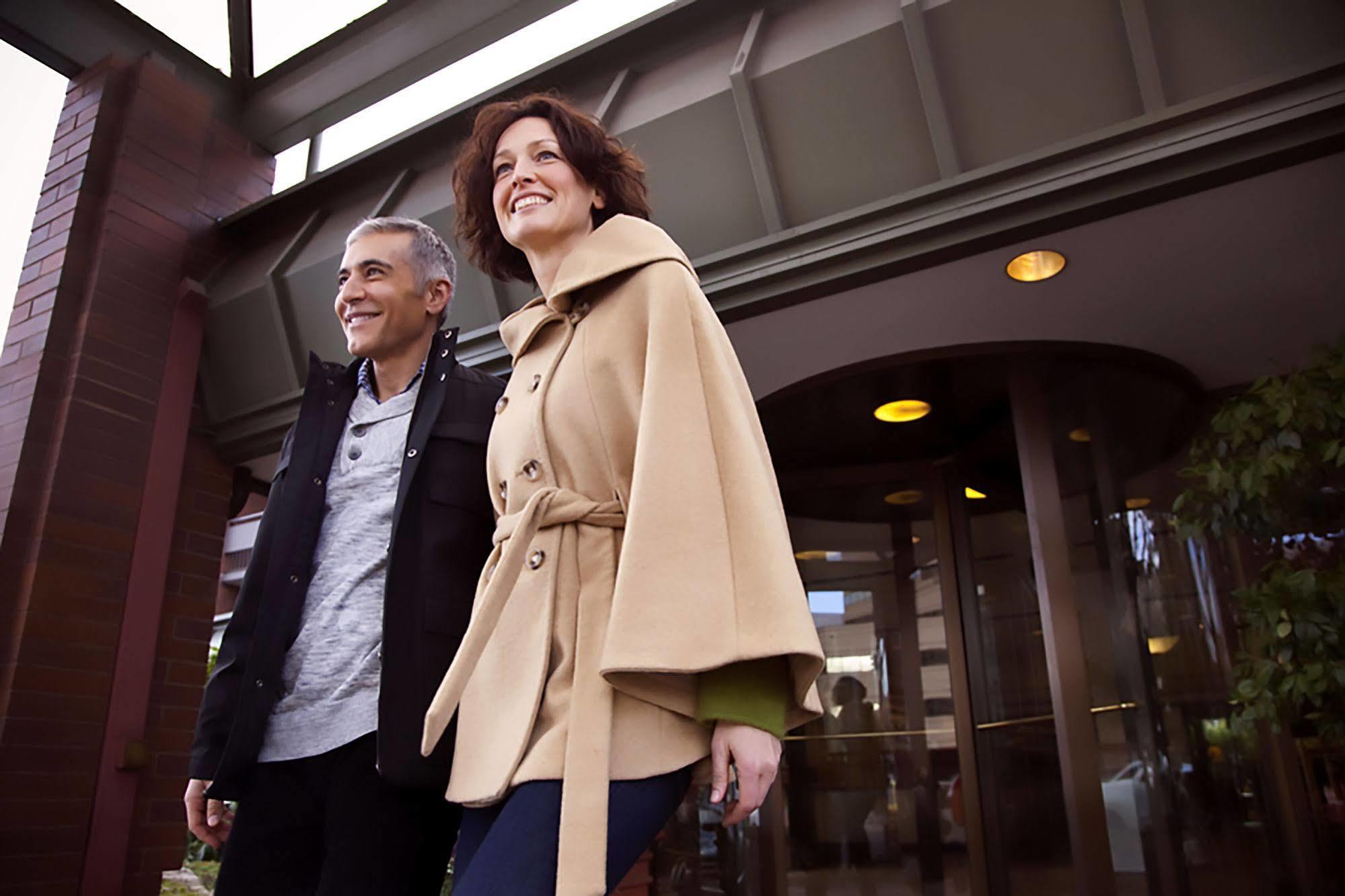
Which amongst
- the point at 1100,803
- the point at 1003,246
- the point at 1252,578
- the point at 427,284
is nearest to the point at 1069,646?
the point at 1100,803

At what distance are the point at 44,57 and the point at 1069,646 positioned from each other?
200 inches

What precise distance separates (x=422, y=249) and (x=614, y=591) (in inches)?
38.5

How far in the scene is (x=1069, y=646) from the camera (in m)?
3.70

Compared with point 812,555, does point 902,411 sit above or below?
above

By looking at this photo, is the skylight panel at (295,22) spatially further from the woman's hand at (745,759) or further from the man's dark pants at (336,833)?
the woman's hand at (745,759)

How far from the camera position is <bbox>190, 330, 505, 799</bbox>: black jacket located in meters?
1.30

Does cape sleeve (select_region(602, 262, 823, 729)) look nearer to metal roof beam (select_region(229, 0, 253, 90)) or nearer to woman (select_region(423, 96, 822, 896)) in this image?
woman (select_region(423, 96, 822, 896))

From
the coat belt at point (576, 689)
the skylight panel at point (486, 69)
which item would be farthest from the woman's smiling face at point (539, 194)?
the skylight panel at point (486, 69)

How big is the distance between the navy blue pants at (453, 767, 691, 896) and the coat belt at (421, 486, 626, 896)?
0.02 metres

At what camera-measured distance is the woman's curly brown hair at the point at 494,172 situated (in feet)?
4.80

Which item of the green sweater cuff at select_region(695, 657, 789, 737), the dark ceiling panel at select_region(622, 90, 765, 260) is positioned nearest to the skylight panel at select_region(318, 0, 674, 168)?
the dark ceiling panel at select_region(622, 90, 765, 260)

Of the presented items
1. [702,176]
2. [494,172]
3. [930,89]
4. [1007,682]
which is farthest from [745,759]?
[1007,682]

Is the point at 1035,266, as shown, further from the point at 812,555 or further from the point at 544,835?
the point at 544,835

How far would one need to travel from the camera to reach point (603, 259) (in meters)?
1.27
